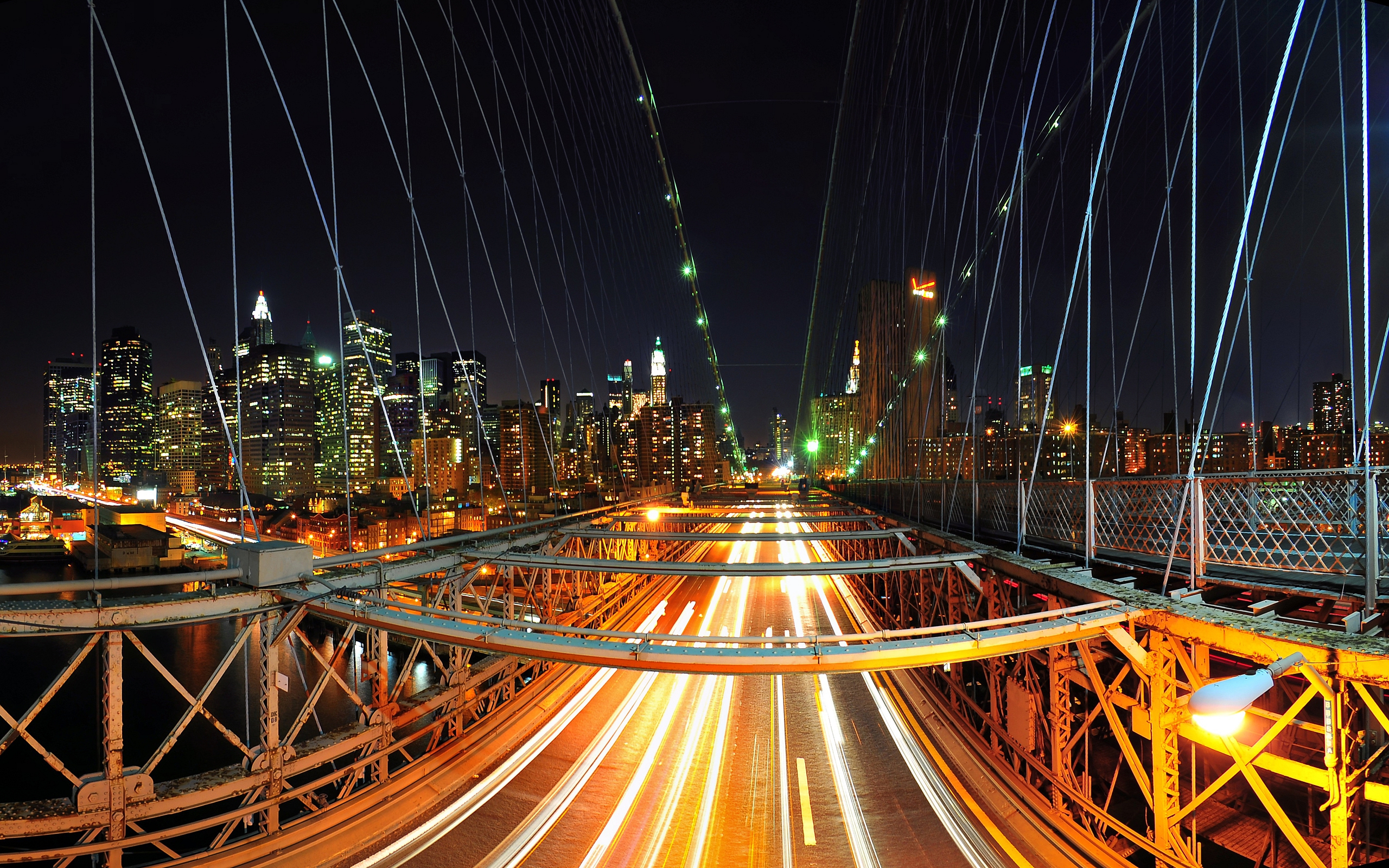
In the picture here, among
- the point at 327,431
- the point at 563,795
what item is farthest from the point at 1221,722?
the point at 327,431

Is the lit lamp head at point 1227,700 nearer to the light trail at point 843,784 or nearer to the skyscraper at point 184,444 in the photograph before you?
the light trail at point 843,784

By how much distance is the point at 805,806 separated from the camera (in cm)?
762

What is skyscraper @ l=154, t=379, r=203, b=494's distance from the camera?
5975cm

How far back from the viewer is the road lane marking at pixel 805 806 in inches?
274

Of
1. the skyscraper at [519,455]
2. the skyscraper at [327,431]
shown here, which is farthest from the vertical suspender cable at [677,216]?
the skyscraper at [327,431]

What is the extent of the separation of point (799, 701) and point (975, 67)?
15099 millimetres

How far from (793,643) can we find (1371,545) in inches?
182

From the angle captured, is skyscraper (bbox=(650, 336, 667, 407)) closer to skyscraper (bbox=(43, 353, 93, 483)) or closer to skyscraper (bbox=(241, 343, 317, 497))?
skyscraper (bbox=(241, 343, 317, 497))

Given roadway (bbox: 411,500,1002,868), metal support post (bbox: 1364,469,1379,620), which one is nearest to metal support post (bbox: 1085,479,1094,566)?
Answer: metal support post (bbox: 1364,469,1379,620)

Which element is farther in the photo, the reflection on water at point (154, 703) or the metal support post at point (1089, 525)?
the reflection on water at point (154, 703)

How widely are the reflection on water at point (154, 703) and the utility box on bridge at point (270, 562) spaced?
59.1ft

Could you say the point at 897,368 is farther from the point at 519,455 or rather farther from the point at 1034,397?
the point at 519,455

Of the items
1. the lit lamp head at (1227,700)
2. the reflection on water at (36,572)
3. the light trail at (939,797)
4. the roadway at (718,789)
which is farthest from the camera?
the reflection on water at (36,572)

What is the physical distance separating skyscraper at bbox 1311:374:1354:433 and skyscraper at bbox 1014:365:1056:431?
18.4 feet
